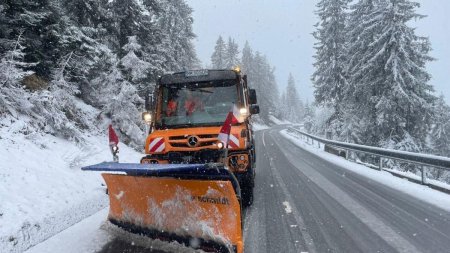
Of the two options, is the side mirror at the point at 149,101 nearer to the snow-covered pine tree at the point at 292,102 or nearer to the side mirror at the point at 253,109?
the side mirror at the point at 253,109

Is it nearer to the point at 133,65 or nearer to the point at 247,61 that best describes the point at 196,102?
the point at 133,65

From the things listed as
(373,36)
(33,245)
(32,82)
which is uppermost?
(373,36)

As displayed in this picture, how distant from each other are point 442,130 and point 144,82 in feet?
105

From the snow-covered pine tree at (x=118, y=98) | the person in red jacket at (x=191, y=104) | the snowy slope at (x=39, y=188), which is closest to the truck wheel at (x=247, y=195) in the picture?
the person in red jacket at (x=191, y=104)

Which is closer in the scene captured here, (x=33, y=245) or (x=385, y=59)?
(x=33, y=245)

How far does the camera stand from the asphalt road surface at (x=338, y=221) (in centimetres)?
495

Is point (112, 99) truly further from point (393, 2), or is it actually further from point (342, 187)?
point (393, 2)

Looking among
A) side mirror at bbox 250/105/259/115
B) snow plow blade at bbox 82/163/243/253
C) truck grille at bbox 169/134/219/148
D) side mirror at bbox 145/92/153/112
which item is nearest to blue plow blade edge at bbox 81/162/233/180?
snow plow blade at bbox 82/163/243/253

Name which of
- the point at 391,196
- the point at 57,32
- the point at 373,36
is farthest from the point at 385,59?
the point at 57,32

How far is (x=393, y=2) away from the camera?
2036cm

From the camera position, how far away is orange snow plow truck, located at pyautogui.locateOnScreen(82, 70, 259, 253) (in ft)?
14.9

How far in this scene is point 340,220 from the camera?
6.17 metres

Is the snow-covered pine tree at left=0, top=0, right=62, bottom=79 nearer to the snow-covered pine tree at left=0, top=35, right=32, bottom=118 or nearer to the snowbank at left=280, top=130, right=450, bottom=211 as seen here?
the snow-covered pine tree at left=0, top=35, right=32, bottom=118

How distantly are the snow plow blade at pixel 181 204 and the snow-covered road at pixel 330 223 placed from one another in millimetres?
263
